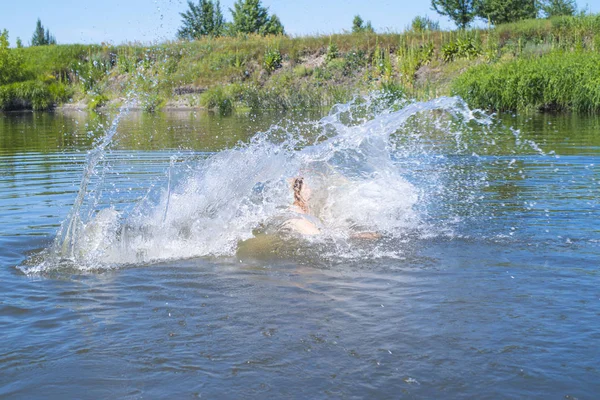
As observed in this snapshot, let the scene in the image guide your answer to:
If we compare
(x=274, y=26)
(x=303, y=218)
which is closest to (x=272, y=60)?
(x=274, y=26)

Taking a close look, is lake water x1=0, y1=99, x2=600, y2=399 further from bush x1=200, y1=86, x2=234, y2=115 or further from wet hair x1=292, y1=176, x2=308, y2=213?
bush x1=200, y1=86, x2=234, y2=115

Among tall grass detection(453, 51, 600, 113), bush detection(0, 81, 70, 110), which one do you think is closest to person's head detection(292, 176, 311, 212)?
tall grass detection(453, 51, 600, 113)

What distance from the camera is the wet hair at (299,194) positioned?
338 inches

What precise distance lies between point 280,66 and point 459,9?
727 inches

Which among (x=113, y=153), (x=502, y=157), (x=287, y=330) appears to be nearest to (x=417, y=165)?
(x=502, y=157)

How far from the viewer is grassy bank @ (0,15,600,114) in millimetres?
37625

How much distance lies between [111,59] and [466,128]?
39503 millimetres

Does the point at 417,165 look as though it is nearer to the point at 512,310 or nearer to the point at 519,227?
the point at 519,227

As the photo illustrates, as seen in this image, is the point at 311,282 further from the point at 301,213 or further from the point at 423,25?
the point at 423,25

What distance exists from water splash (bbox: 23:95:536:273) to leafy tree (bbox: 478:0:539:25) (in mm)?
48586

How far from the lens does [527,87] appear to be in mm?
25641

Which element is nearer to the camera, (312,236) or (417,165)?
(312,236)

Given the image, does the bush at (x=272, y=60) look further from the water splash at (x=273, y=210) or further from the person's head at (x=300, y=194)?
the person's head at (x=300, y=194)

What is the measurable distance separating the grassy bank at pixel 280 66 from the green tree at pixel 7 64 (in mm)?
218
